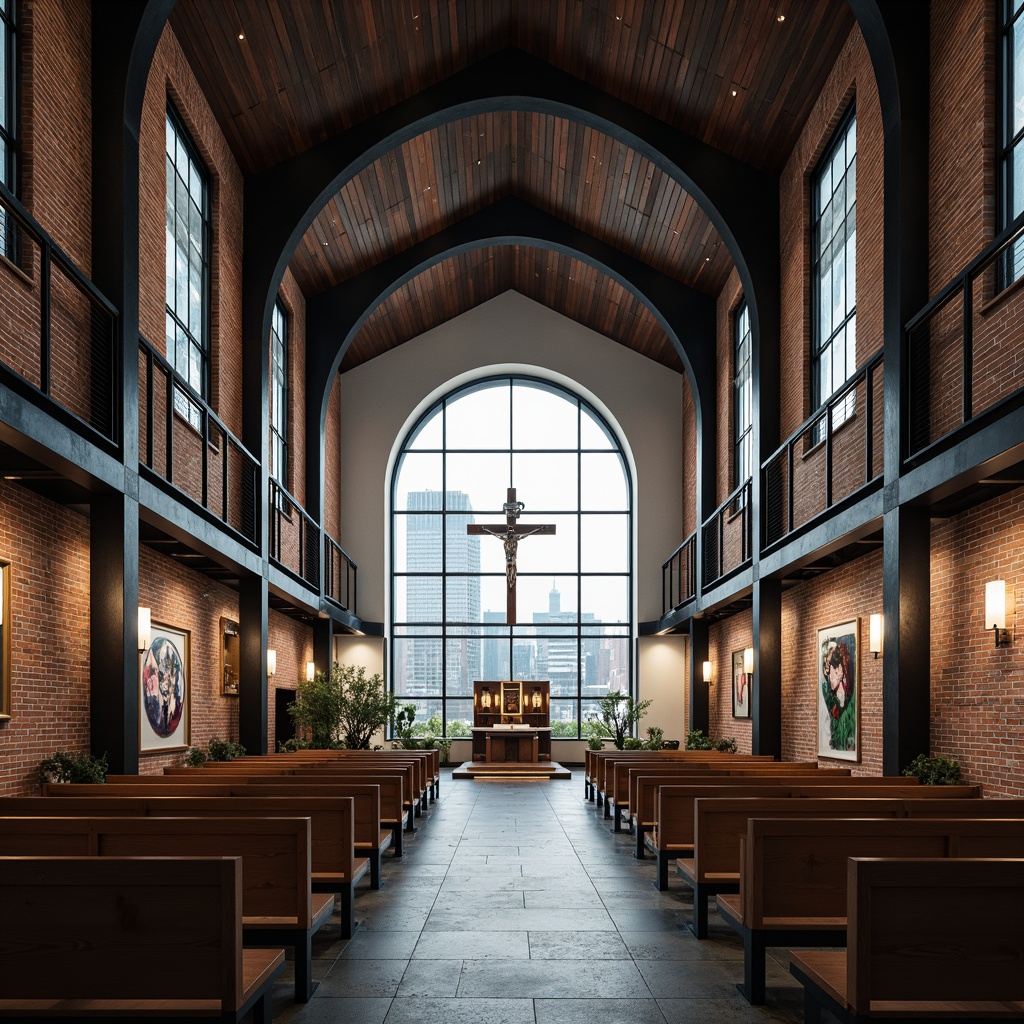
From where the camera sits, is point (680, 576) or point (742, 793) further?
point (680, 576)

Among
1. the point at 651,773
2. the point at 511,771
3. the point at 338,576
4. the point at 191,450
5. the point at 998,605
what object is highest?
the point at 191,450

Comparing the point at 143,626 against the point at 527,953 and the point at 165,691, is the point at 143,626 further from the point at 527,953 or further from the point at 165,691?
the point at 527,953

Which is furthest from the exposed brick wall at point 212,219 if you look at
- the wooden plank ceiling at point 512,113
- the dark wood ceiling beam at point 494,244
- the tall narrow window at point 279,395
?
the dark wood ceiling beam at point 494,244

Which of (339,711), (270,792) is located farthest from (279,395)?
(270,792)

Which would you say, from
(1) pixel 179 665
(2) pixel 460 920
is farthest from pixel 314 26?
(2) pixel 460 920

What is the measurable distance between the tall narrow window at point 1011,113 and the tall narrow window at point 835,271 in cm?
326

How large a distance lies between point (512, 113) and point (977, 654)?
1176 cm

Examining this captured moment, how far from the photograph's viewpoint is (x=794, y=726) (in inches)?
568

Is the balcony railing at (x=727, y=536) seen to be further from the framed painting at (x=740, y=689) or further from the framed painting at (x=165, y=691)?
the framed painting at (x=165, y=691)

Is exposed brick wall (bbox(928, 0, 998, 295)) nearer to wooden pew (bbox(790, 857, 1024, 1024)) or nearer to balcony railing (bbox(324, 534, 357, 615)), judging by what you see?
wooden pew (bbox(790, 857, 1024, 1024))

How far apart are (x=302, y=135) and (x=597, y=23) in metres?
4.10

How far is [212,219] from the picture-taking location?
46.0ft

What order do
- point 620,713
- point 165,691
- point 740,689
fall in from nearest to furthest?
1. point 165,691
2. point 740,689
3. point 620,713

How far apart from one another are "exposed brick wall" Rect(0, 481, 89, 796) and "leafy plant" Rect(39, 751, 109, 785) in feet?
0.38
